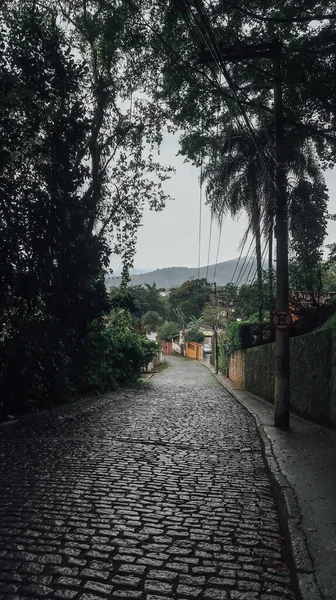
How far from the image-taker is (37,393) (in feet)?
40.1

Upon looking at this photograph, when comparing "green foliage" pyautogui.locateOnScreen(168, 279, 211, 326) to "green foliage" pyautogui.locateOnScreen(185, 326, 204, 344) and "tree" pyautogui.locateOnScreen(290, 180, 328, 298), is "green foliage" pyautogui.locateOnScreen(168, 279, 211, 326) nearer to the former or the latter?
"green foliage" pyautogui.locateOnScreen(185, 326, 204, 344)

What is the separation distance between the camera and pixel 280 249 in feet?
32.2

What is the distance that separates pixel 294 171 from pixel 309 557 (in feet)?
56.5

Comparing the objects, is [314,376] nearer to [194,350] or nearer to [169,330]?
[194,350]

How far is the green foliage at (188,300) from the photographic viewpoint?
3199 inches

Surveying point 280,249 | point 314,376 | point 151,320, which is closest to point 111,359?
point 314,376

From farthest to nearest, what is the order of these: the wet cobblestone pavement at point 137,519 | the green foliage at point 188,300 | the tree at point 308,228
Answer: the green foliage at point 188,300, the tree at point 308,228, the wet cobblestone pavement at point 137,519

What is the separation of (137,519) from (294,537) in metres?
1.43

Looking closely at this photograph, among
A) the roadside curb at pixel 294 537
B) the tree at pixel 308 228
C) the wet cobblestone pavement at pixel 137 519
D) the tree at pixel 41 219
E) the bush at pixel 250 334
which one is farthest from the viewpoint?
the bush at pixel 250 334

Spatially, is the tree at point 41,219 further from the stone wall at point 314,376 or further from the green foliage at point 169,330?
the green foliage at point 169,330

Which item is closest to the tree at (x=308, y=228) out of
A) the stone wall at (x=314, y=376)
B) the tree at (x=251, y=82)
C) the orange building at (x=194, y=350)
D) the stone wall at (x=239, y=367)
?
the tree at (x=251, y=82)

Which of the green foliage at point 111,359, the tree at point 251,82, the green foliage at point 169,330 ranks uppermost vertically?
the tree at point 251,82

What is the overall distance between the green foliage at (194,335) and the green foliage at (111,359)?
52064 millimetres

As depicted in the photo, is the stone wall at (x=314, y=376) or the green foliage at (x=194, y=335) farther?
the green foliage at (x=194, y=335)
